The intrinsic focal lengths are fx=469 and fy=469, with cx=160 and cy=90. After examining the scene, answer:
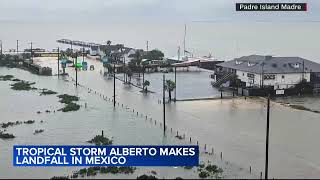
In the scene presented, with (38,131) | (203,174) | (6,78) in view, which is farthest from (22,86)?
(203,174)

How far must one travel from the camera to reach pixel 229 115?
32.6 metres

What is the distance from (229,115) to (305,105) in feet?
24.7

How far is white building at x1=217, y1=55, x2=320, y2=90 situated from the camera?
137 ft

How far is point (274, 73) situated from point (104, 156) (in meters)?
26.8

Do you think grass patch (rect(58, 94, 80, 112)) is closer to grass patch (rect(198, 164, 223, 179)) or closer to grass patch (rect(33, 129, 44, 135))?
grass patch (rect(33, 129, 44, 135))

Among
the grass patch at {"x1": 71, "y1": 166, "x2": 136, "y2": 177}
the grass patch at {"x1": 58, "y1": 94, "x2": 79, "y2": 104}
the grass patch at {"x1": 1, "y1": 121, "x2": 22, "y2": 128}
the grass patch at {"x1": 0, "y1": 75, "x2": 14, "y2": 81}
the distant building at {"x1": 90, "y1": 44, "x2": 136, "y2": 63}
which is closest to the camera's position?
the grass patch at {"x1": 71, "y1": 166, "x2": 136, "y2": 177}

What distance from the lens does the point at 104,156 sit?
1827 centimetres

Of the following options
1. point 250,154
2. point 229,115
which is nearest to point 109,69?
point 229,115

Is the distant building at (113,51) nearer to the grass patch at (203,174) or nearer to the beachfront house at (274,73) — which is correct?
the beachfront house at (274,73)

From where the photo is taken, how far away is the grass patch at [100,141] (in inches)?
947

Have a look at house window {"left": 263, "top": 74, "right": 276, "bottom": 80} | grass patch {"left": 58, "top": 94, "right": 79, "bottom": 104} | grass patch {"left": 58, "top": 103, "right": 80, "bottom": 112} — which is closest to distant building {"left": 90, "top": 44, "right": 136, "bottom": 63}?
grass patch {"left": 58, "top": 94, "right": 79, "bottom": 104}

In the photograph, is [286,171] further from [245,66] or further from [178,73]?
[178,73]

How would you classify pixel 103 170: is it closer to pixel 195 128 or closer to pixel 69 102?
pixel 195 128

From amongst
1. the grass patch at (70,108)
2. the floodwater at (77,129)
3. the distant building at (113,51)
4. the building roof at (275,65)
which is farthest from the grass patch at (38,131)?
the distant building at (113,51)
